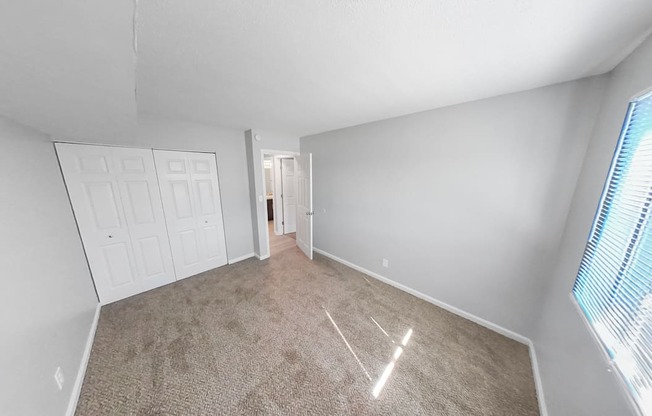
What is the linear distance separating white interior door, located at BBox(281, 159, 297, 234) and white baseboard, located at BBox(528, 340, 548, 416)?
389 cm

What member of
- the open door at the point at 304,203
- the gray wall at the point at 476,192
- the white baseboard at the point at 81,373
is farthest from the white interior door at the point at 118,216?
the gray wall at the point at 476,192

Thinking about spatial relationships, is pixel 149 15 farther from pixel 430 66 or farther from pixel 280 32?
pixel 430 66

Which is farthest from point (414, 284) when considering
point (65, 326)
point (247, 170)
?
point (65, 326)

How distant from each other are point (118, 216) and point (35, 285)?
1.29 meters

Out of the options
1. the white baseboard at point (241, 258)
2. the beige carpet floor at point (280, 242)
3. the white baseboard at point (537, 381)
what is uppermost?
the white baseboard at point (241, 258)

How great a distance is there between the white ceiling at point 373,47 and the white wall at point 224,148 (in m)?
0.76

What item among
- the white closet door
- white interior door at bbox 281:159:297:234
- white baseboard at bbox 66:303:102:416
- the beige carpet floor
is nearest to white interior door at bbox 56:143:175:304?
the white closet door

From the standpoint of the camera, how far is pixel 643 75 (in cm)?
97

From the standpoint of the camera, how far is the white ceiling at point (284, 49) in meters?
0.66

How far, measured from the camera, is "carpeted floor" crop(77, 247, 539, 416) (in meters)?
1.32

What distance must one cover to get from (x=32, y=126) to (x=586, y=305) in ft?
13.5

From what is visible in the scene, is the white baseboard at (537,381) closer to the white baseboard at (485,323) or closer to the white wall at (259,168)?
the white baseboard at (485,323)

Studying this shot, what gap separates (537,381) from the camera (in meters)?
1.45

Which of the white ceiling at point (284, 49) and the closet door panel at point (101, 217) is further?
the closet door panel at point (101, 217)
